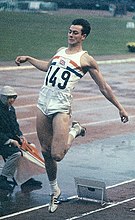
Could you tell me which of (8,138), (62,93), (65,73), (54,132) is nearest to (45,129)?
(54,132)

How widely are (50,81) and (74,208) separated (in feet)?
5.61

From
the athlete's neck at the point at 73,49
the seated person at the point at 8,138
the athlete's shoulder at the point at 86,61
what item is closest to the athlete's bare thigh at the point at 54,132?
the athlete's shoulder at the point at 86,61

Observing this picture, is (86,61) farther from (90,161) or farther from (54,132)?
(90,161)

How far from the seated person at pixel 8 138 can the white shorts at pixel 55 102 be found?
5.18 feet

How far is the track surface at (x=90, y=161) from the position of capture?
35.2ft

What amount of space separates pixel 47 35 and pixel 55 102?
4294cm

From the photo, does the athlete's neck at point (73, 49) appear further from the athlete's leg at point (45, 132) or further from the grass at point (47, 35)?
the grass at point (47, 35)

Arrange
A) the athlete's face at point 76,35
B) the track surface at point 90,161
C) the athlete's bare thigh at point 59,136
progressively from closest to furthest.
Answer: the athlete's bare thigh at point 59,136
the athlete's face at point 76,35
the track surface at point 90,161

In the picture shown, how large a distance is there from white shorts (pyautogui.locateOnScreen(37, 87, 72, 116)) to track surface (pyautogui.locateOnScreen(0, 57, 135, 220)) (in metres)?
1.24

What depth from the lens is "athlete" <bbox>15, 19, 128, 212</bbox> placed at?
10.1 meters

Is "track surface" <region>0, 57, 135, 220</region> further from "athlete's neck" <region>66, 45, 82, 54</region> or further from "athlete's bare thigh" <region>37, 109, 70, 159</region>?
"athlete's neck" <region>66, 45, 82, 54</region>

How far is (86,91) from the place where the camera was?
26016 mm

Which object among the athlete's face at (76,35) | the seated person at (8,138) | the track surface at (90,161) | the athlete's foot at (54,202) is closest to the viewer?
the athlete's face at (76,35)

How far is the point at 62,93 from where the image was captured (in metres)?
10.1
